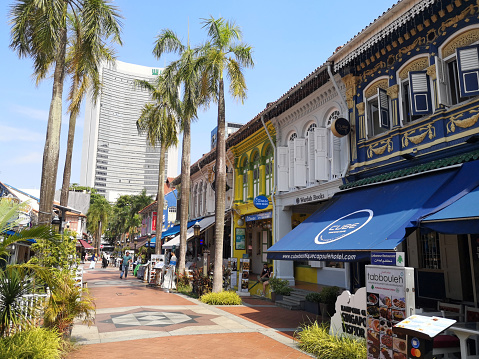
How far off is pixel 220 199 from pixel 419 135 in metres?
8.07

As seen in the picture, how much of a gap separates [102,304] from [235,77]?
10.1m

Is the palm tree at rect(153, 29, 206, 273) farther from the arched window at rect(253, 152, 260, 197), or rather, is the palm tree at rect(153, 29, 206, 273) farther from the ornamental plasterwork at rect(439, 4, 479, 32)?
the ornamental plasterwork at rect(439, 4, 479, 32)

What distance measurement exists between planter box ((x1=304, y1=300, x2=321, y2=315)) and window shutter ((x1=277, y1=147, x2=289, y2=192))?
539 cm

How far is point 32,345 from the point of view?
5.98 metres

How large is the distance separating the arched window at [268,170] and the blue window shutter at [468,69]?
403 inches

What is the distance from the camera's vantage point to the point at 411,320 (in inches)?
187

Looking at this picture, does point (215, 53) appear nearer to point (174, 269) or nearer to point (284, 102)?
point (284, 102)

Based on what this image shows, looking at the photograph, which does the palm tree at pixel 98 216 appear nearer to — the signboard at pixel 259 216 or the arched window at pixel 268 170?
the signboard at pixel 259 216

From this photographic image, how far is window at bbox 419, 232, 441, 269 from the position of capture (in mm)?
10258

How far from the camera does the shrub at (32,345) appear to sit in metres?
5.67

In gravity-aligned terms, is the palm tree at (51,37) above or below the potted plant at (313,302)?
above

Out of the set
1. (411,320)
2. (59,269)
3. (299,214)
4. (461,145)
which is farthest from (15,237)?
(299,214)

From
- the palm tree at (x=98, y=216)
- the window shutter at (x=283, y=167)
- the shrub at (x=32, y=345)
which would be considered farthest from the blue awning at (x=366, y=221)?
the palm tree at (x=98, y=216)

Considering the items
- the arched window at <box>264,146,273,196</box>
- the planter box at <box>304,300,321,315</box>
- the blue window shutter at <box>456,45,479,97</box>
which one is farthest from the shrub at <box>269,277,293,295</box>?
the blue window shutter at <box>456,45,479,97</box>
